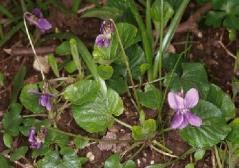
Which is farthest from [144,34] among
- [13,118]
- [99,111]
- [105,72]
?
[13,118]

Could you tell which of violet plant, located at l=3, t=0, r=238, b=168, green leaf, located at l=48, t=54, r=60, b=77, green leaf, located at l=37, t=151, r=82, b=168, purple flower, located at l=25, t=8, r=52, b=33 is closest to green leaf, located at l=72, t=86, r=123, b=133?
violet plant, located at l=3, t=0, r=238, b=168

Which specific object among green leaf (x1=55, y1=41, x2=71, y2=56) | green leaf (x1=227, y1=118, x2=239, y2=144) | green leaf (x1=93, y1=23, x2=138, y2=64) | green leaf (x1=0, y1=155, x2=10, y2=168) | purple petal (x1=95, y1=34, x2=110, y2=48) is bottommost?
green leaf (x1=0, y1=155, x2=10, y2=168)

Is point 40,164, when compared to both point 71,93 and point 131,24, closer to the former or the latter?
point 71,93

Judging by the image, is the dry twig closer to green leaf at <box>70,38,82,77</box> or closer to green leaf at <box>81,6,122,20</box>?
green leaf at <box>81,6,122,20</box>

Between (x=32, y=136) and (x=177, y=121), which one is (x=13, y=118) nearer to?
(x=32, y=136)

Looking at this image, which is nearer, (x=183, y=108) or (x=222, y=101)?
(x=183, y=108)

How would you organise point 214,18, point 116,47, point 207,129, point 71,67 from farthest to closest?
point 214,18
point 71,67
point 116,47
point 207,129
